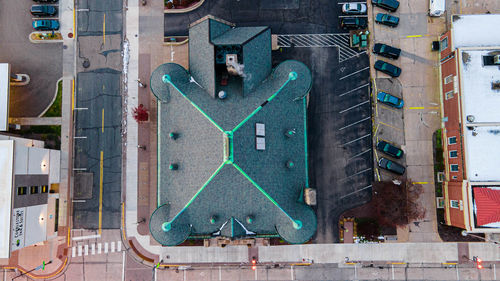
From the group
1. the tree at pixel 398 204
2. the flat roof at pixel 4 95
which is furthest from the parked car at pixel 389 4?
the flat roof at pixel 4 95

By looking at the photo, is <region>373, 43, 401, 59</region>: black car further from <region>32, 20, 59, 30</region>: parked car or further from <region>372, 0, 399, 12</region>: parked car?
<region>32, 20, 59, 30</region>: parked car

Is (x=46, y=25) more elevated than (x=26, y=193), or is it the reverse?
(x=46, y=25)

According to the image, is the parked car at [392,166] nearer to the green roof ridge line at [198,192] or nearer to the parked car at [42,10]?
the green roof ridge line at [198,192]

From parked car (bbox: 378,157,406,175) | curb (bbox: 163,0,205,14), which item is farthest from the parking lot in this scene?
parked car (bbox: 378,157,406,175)

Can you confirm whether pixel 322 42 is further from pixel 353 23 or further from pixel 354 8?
pixel 354 8

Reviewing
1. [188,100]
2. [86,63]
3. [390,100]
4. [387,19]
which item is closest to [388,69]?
[390,100]
